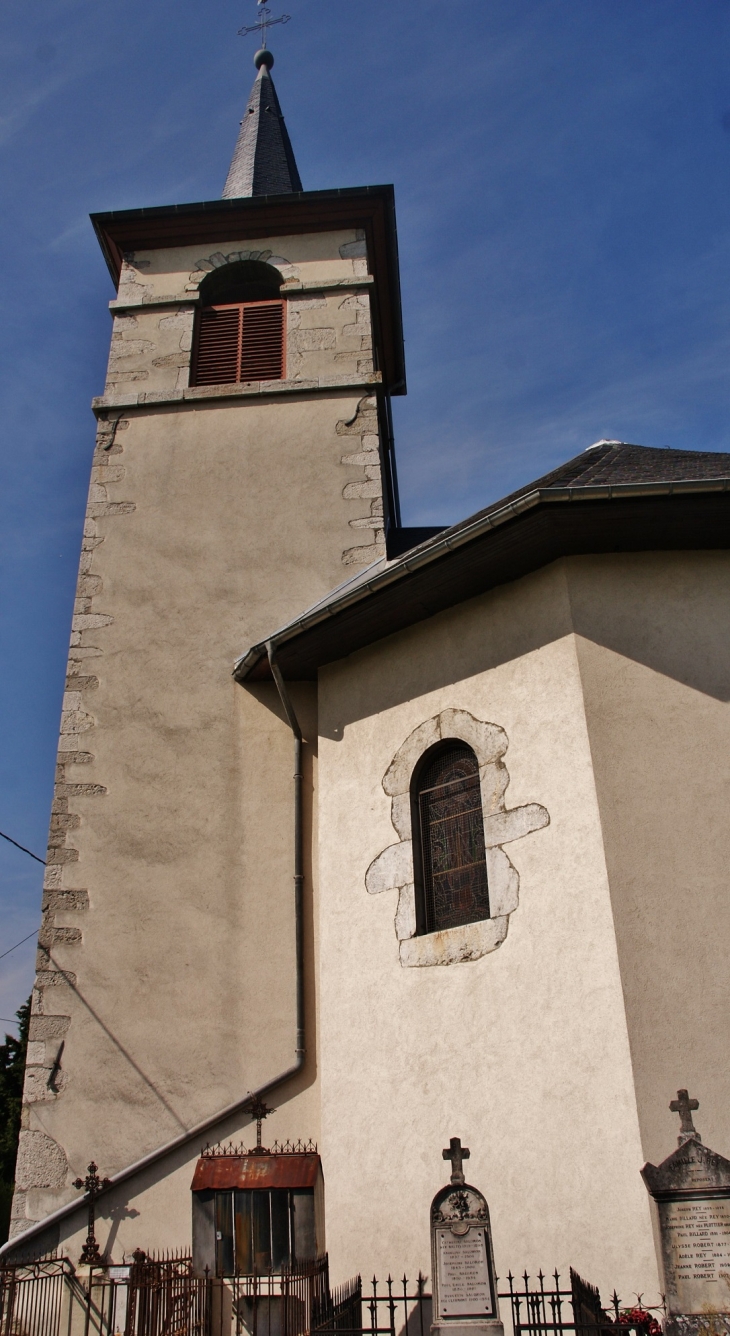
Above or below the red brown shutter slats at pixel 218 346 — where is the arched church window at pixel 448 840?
below

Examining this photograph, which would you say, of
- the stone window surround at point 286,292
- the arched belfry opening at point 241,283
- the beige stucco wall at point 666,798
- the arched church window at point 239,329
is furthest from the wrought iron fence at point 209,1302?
the arched belfry opening at point 241,283

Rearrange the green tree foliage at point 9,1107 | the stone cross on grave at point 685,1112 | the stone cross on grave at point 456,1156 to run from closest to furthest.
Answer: the stone cross on grave at point 685,1112
the stone cross on grave at point 456,1156
the green tree foliage at point 9,1107

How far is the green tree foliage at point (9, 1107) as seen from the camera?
774 inches

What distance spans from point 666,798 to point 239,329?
25.6 feet

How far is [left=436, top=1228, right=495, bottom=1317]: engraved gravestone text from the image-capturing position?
518 centimetres

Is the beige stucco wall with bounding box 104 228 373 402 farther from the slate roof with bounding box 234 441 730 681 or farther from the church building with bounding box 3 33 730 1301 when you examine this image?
the slate roof with bounding box 234 441 730 681

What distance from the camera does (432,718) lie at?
298 inches

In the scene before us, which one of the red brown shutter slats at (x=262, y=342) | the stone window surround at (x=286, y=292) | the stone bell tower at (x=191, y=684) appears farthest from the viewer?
the stone window surround at (x=286, y=292)

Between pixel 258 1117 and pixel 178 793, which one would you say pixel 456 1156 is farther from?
pixel 178 793

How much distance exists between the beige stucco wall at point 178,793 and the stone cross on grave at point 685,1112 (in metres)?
2.97

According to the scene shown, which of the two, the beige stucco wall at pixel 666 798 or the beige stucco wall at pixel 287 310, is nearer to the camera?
the beige stucco wall at pixel 666 798

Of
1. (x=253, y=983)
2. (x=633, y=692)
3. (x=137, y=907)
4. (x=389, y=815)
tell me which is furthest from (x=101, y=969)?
(x=633, y=692)

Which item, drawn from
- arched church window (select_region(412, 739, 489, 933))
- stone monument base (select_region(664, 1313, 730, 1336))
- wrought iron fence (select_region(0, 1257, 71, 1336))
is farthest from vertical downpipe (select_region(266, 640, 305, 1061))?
stone monument base (select_region(664, 1313, 730, 1336))

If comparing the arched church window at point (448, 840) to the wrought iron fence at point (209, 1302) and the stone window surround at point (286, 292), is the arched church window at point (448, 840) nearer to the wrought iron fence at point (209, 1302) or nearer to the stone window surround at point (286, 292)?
the wrought iron fence at point (209, 1302)
